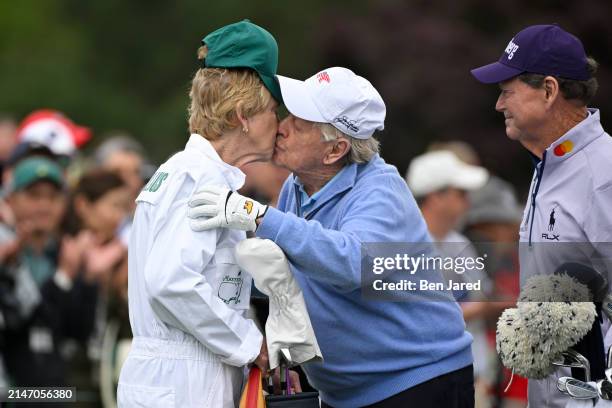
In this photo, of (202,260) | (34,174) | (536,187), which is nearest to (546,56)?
(536,187)

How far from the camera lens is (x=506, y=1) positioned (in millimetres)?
22812

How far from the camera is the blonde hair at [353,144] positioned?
4.97m

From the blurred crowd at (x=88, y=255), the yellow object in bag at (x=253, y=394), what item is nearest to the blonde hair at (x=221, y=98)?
the yellow object in bag at (x=253, y=394)

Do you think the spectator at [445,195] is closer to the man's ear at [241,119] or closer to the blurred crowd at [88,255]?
the blurred crowd at [88,255]

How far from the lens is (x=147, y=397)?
4.46m

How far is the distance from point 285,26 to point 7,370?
2654 cm

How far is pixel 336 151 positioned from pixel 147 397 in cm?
136

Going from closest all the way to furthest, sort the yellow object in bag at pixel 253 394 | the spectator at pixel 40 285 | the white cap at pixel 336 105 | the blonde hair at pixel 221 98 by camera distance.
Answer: the yellow object in bag at pixel 253 394, the blonde hair at pixel 221 98, the white cap at pixel 336 105, the spectator at pixel 40 285

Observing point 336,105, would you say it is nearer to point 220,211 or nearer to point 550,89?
point 220,211

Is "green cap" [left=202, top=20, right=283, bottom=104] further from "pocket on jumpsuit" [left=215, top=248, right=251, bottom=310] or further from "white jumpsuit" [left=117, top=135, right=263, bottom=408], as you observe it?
"pocket on jumpsuit" [left=215, top=248, right=251, bottom=310]

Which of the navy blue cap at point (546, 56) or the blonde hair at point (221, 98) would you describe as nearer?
the blonde hair at point (221, 98)

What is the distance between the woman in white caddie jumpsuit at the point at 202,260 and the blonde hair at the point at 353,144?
254 mm

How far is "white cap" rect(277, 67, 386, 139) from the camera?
490 cm

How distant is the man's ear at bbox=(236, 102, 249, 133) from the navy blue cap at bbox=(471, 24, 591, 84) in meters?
1.16
